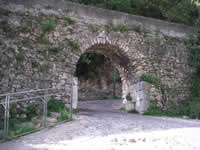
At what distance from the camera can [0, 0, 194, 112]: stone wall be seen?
6711 mm

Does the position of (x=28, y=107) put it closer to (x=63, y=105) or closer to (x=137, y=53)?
(x=63, y=105)

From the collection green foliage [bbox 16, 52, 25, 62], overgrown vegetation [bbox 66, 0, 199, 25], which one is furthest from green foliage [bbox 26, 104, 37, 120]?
overgrown vegetation [bbox 66, 0, 199, 25]

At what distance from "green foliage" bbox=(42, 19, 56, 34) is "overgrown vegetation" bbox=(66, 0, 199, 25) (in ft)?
23.3

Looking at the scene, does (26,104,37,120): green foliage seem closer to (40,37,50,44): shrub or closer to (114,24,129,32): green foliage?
(40,37,50,44): shrub

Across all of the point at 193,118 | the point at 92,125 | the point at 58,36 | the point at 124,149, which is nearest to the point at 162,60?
the point at 193,118

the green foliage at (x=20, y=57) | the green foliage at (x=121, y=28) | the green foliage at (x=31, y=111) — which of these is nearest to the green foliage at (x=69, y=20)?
the green foliage at (x=121, y=28)

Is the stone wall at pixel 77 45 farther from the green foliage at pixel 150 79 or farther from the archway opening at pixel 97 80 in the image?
the archway opening at pixel 97 80

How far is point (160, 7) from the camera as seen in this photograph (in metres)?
14.6

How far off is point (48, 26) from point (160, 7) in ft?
31.9

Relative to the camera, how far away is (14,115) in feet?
20.5

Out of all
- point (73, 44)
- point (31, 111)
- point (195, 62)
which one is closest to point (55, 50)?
point (73, 44)

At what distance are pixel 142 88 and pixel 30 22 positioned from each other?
4458 millimetres

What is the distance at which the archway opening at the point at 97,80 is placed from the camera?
51.4 feet

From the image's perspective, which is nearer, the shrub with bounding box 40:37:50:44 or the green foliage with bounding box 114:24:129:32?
the shrub with bounding box 40:37:50:44
